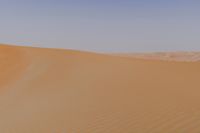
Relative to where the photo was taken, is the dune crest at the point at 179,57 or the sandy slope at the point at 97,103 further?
the dune crest at the point at 179,57

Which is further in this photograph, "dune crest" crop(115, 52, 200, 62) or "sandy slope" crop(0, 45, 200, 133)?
"dune crest" crop(115, 52, 200, 62)

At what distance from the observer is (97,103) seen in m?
6.91

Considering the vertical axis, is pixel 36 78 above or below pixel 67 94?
above

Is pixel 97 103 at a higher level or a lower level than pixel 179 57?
lower

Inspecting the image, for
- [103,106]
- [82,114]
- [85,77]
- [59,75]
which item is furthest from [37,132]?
[59,75]

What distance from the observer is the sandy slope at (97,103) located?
202 inches

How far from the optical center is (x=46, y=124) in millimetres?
5793

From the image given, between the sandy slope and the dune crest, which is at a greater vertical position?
the dune crest

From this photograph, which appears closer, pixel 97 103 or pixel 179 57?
pixel 97 103

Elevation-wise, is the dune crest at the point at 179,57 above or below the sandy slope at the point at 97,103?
above

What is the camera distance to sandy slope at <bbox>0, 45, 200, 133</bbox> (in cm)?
512

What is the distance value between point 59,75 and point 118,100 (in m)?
5.55

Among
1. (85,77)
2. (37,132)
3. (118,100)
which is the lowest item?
(37,132)

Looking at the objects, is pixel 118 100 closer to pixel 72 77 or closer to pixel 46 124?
pixel 46 124
